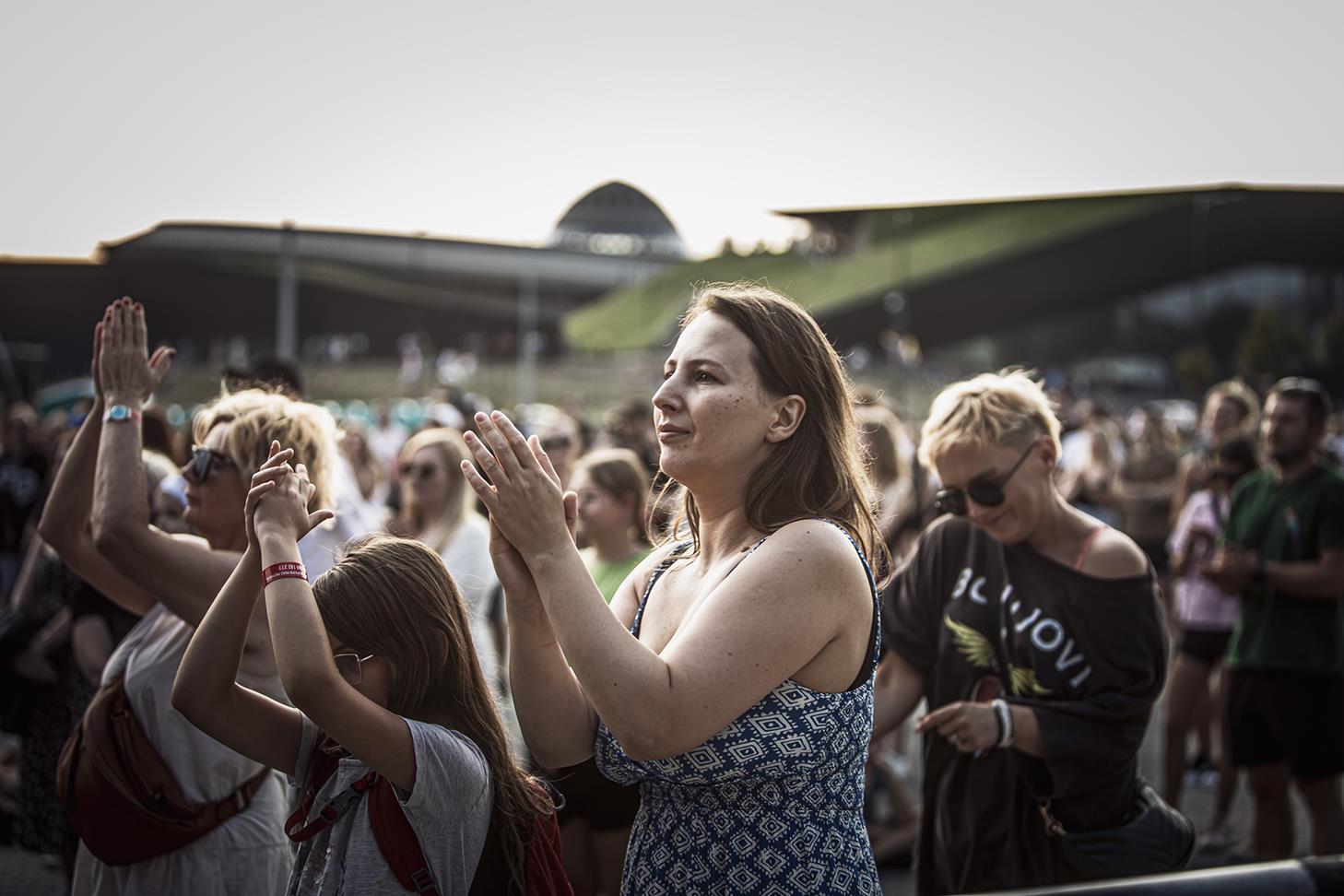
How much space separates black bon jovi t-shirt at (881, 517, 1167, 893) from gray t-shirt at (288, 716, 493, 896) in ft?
4.64

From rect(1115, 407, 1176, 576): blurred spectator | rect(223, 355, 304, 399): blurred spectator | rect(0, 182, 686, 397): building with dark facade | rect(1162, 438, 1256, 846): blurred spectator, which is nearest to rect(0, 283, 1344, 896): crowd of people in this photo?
rect(223, 355, 304, 399): blurred spectator

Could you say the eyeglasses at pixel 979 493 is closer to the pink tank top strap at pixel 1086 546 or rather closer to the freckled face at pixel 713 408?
the pink tank top strap at pixel 1086 546

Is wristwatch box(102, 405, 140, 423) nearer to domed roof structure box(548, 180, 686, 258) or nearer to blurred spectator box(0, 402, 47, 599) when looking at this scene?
blurred spectator box(0, 402, 47, 599)

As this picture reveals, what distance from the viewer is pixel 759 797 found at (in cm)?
200

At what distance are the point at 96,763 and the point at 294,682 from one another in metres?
1.04

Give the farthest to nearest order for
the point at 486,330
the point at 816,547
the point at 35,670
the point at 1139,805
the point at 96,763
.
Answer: the point at 486,330
the point at 35,670
the point at 1139,805
the point at 96,763
the point at 816,547

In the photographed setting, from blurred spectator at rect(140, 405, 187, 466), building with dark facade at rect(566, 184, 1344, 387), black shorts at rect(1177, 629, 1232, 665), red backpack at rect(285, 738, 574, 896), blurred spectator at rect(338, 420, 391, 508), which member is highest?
building with dark facade at rect(566, 184, 1344, 387)

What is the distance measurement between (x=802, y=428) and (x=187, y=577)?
5.02ft

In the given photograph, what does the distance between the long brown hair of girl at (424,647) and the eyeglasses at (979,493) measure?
4.31 feet

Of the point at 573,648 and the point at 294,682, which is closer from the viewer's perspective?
the point at 573,648

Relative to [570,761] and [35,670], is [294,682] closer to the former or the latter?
[570,761]

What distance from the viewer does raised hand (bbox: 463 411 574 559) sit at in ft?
5.96

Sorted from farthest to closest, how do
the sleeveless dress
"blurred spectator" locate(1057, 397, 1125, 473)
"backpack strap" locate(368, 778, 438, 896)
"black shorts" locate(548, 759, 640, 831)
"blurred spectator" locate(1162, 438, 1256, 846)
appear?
"blurred spectator" locate(1057, 397, 1125, 473) < "blurred spectator" locate(1162, 438, 1256, 846) < "black shorts" locate(548, 759, 640, 831) < "backpack strap" locate(368, 778, 438, 896) < the sleeveless dress

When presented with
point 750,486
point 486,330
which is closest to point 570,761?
point 750,486
